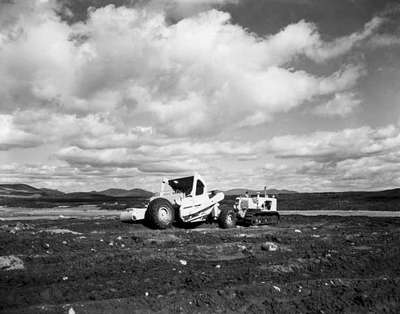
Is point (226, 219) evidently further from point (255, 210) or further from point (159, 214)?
point (159, 214)

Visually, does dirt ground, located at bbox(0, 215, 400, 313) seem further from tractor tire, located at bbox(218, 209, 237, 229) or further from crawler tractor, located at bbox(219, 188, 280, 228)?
crawler tractor, located at bbox(219, 188, 280, 228)

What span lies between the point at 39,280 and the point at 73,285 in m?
1.12

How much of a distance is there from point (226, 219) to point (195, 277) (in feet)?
38.3

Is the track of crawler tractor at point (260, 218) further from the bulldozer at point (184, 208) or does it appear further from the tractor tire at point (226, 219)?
the tractor tire at point (226, 219)

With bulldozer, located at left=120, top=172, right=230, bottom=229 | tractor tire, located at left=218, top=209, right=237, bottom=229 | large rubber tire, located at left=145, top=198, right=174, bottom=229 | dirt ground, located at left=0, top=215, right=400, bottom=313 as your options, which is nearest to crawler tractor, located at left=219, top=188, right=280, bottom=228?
tractor tire, located at left=218, top=209, right=237, bottom=229

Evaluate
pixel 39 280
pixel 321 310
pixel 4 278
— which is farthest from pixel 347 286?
pixel 4 278

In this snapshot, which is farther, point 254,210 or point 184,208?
point 254,210

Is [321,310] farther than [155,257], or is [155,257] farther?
[155,257]

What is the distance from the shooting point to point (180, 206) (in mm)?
18688

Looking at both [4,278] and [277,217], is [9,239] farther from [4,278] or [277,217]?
[277,217]

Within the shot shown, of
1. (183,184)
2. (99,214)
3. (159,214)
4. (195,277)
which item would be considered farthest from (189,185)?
(99,214)

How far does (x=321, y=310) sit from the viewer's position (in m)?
7.46

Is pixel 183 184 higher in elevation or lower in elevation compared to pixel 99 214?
higher

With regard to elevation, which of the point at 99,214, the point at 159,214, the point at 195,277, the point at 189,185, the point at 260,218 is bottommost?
the point at 195,277
